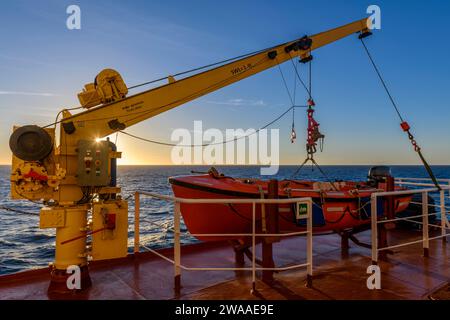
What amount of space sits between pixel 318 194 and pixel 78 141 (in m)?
4.49

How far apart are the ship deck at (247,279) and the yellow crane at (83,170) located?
477 mm

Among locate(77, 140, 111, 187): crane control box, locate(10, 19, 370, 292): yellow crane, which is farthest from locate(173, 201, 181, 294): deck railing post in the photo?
locate(77, 140, 111, 187): crane control box

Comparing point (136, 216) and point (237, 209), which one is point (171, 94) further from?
point (237, 209)

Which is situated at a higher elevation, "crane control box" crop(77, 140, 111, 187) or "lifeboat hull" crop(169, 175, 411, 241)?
"crane control box" crop(77, 140, 111, 187)

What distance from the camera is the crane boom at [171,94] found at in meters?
4.76

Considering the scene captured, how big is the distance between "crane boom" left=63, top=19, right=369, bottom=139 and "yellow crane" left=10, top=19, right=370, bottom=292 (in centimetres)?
A: 1

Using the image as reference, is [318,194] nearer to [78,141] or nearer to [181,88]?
[181,88]

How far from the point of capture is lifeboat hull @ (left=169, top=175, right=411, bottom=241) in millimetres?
5797

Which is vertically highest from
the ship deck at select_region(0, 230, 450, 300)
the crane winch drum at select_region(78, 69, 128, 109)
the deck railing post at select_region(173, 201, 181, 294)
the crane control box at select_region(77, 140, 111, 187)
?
the crane winch drum at select_region(78, 69, 128, 109)

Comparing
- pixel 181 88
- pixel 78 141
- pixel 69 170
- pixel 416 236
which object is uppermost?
pixel 181 88

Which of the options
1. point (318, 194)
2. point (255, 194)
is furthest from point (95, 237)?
point (318, 194)

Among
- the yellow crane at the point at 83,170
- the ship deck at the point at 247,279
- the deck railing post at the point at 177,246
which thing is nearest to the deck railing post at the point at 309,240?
the ship deck at the point at 247,279

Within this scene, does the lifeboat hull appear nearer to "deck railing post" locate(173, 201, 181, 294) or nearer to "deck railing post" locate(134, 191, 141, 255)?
"deck railing post" locate(134, 191, 141, 255)

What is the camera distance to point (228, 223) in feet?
19.5
